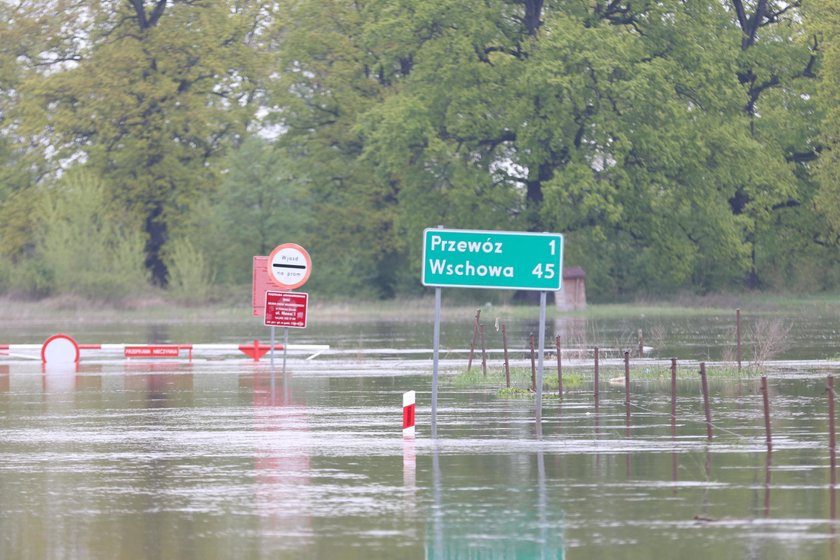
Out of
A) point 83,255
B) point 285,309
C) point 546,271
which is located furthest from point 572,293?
point 546,271

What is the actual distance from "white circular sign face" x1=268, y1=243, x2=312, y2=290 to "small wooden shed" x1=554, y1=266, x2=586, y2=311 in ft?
96.7

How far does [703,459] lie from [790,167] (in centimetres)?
5301

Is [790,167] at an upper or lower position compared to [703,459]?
upper

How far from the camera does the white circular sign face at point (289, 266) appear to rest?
2916 centimetres

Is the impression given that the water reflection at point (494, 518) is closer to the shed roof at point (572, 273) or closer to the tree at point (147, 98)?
the shed roof at point (572, 273)

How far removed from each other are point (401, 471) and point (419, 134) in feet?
151

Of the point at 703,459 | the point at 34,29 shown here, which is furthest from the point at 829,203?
the point at 703,459

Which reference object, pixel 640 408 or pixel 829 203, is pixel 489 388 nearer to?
pixel 640 408

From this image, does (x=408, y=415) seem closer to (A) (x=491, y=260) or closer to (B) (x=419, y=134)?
(A) (x=491, y=260)

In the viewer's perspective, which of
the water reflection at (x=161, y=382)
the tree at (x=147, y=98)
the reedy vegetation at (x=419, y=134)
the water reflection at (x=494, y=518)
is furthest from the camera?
the tree at (x=147, y=98)

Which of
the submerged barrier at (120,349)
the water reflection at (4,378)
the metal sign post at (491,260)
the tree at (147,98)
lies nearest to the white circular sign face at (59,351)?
the submerged barrier at (120,349)

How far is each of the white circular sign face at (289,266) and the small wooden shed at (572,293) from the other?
96.7ft

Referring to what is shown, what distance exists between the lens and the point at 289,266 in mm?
29219

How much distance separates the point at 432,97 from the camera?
60781 millimetres
